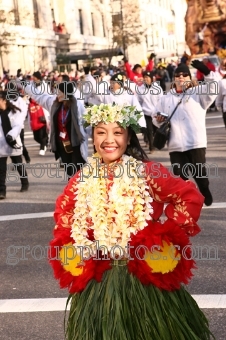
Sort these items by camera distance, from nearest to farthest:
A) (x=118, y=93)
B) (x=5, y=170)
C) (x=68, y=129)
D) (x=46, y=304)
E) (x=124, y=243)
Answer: (x=124, y=243)
(x=46, y=304)
(x=68, y=129)
(x=5, y=170)
(x=118, y=93)

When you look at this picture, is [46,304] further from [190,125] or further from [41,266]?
[190,125]

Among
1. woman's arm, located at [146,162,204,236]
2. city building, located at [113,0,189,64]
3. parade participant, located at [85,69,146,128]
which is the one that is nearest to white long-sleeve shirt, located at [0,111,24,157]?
parade participant, located at [85,69,146,128]

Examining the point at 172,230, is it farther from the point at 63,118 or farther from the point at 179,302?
the point at 63,118

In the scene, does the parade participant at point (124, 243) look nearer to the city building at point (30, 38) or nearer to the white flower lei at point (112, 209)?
the white flower lei at point (112, 209)

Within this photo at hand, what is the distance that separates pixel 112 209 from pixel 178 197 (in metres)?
0.39

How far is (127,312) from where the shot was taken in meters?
3.75

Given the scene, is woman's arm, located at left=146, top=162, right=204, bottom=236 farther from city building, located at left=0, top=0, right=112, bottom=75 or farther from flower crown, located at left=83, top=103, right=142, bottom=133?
city building, located at left=0, top=0, right=112, bottom=75

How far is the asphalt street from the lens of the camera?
205 inches

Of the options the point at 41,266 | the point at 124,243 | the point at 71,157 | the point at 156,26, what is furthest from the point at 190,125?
the point at 156,26

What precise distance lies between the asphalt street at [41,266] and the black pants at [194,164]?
45 cm

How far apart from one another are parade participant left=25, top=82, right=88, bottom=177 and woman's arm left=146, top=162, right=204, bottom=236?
5.37 meters

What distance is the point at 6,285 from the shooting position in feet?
20.9

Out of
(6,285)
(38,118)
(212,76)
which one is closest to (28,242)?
(6,285)

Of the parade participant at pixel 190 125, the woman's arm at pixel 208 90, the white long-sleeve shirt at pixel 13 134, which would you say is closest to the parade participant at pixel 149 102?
the white long-sleeve shirt at pixel 13 134
